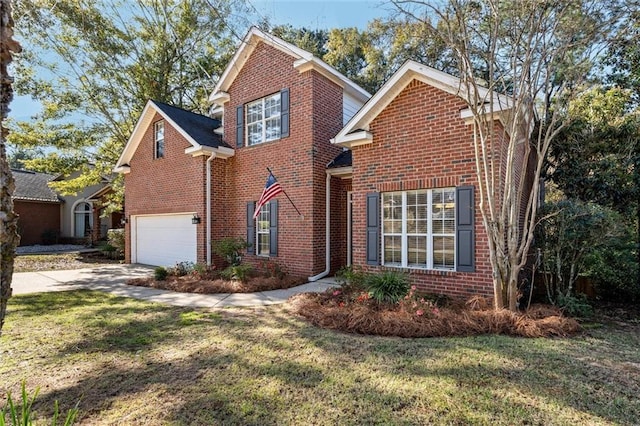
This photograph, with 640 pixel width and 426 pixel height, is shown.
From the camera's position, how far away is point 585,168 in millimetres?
9711

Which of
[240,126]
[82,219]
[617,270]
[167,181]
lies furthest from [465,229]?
[82,219]

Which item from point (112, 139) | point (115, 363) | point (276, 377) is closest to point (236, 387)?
point (276, 377)

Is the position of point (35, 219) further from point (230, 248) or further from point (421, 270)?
point (421, 270)

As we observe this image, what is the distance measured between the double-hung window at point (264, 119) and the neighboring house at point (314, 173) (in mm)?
43

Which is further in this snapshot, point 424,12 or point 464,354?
point 424,12

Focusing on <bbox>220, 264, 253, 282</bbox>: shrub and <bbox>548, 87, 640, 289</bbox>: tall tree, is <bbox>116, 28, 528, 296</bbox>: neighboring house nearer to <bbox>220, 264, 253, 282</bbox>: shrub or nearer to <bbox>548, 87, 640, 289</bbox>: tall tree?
<bbox>220, 264, 253, 282</bbox>: shrub

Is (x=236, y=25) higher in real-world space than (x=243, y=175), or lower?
higher

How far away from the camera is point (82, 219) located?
24922 millimetres

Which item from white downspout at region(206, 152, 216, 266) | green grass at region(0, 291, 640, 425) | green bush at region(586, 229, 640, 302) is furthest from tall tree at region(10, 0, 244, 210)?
green bush at region(586, 229, 640, 302)

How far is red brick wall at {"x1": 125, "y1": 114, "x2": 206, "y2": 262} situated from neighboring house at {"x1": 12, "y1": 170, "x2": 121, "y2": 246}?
1006cm

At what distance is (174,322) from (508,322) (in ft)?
18.6

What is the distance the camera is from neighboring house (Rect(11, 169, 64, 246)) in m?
23.1

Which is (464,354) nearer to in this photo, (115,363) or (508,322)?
(508,322)

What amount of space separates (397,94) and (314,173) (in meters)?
3.20
